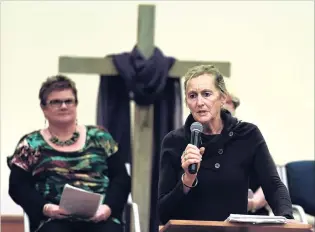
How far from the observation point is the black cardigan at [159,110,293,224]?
7.06ft

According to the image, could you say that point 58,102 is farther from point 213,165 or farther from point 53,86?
point 213,165

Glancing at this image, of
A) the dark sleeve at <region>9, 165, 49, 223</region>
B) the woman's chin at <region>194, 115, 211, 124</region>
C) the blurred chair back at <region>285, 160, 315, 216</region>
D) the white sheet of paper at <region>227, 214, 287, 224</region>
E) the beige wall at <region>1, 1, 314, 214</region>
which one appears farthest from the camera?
the beige wall at <region>1, 1, 314, 214</region>

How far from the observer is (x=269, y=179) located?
2.20 m

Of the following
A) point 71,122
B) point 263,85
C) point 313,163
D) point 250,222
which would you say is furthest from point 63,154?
point 263,85

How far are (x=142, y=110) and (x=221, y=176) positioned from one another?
61.4 inches

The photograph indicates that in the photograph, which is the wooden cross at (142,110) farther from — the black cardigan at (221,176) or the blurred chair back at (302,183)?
the black cardigan at (221,176)

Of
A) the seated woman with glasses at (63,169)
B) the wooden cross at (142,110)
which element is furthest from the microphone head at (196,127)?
the wooden cross at (142,110)

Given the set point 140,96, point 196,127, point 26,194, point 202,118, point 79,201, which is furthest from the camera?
point 140,96

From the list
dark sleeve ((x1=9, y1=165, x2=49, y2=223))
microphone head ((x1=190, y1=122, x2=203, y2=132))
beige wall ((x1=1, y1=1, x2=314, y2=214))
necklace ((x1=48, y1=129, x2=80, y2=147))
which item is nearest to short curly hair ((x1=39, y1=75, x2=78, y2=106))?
necklace ((x1=48, y1=129, x2=80, y2=147))

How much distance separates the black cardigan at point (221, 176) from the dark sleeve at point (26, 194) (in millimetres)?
895

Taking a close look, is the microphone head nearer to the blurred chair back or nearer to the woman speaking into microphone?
the woman speaking into microphone

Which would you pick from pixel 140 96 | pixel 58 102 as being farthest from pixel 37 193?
pixel 140 96

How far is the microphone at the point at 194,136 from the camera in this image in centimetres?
197

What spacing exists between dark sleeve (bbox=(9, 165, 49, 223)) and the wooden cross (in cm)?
74
